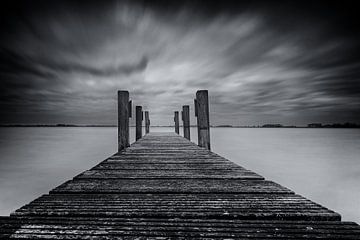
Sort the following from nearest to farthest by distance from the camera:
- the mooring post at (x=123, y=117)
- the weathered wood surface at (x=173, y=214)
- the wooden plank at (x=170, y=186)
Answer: the weathered wood surface at (x=173, y=214) → the wooden plank at (x=170, y=186) → the mooring post at (x=123, y=117)

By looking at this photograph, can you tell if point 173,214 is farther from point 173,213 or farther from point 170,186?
point 170,186

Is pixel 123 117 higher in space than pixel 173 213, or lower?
higher

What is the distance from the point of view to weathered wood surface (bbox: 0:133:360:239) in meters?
1.35

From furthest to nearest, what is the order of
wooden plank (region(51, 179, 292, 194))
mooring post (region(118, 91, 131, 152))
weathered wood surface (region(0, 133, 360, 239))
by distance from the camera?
mooring post (region(118, 91, 131, 152)) < wooden plank (region(51, 179, 292, 194)) < weathered wood surface (region(0, 133, 360, 239))

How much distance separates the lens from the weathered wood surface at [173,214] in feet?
4.43

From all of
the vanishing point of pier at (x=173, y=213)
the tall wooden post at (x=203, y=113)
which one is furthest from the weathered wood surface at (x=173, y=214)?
the tall wooden post at (x=203, y=113)

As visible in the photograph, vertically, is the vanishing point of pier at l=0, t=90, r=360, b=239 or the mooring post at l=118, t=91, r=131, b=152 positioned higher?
the mooring post at l=118, t=91, r=131, b=152

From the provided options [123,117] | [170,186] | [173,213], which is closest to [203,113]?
[123,117]

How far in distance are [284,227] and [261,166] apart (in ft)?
52.8

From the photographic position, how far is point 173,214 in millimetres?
1636

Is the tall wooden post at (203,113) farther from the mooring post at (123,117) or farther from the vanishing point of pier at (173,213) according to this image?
the vanishing point of pier at (173,213)

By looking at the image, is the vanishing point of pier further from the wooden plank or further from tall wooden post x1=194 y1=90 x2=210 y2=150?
tall wooden post x1=194 y1=90 x2=210 y2=150

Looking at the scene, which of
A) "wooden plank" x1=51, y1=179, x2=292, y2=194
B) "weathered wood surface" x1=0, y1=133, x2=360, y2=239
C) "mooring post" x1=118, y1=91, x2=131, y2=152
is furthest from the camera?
"mooring post" x1=118, y1=91, x2=131, y2=152

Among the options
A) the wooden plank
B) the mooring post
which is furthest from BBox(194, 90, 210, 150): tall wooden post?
the wooden plank
